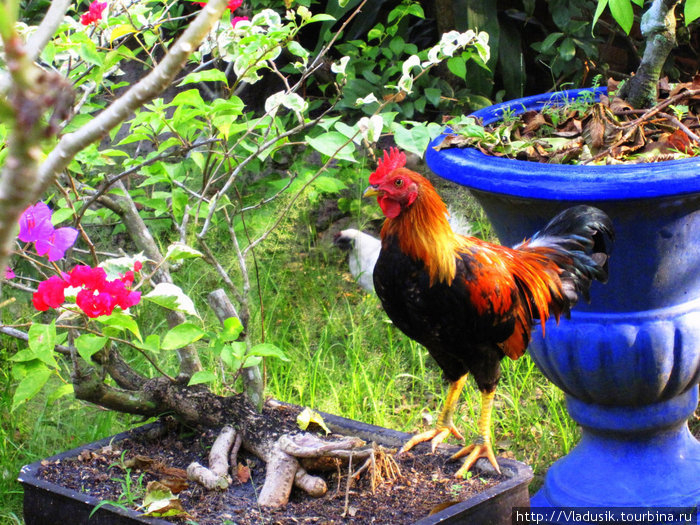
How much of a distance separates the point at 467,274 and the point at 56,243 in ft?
3.44

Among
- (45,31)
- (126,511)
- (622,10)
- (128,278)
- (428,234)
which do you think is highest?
(45,31)

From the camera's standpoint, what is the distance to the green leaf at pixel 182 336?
6.37ft

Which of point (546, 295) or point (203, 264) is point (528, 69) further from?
point (546, 295)

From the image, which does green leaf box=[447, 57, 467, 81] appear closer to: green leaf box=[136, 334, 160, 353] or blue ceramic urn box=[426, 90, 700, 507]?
blue ceramic urn box=[426, 90, 700, 507]

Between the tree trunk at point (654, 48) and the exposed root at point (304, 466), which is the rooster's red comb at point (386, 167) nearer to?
the exposed root at point (304, 466)

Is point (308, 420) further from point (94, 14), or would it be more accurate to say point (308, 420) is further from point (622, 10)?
A: point (622, 10)

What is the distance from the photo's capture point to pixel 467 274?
2162mm

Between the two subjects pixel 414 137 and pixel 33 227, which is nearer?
pixel 33 227

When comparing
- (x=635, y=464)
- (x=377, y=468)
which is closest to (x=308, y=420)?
(x=377, y=468)

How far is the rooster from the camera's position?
7.04 feet

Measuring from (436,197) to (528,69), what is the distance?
7.91 feet

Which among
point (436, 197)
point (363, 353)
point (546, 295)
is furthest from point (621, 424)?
point (363, 353)

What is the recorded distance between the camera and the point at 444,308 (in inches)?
84.7

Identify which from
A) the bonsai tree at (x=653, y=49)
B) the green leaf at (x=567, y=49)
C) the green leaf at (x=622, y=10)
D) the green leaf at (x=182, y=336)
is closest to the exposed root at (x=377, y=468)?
the green leaf at (x=182, y=336)
